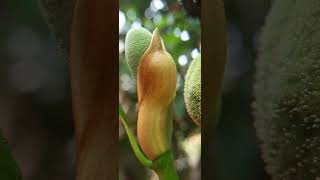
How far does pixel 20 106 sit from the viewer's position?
1335 millimetres

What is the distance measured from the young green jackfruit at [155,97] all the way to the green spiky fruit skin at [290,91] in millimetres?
278

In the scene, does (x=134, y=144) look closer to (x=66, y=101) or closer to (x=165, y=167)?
(x=165, y=167)

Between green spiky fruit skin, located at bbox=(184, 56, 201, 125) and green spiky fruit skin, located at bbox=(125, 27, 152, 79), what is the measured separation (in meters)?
0.16

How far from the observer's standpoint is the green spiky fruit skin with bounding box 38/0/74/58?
136 centimetres

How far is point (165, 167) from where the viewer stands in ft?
4.83

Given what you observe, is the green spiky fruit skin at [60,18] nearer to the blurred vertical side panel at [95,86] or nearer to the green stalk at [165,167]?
the blurred vertical side panel at [95,86]

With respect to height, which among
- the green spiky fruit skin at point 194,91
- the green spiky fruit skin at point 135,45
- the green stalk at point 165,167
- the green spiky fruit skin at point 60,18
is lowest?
the green stalk at point 165,167

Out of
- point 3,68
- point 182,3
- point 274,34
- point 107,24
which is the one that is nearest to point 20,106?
point 3,68

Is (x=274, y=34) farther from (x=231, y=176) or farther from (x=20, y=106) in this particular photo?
(x=20, y=106)

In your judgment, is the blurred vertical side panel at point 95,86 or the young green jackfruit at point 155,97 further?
the young green jackfruit at point 155,97

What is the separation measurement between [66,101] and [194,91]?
397mm

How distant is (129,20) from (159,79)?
0.68ft

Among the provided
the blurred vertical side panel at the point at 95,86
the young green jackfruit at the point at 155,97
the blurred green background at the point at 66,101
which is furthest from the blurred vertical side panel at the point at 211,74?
the blurred vertical side panel at the point at 95,86

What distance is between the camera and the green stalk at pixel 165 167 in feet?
4.83
